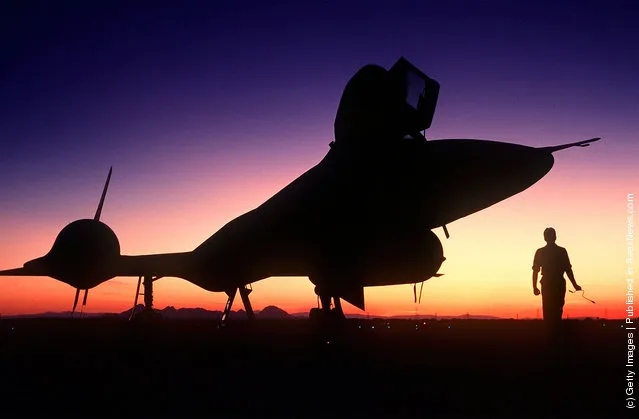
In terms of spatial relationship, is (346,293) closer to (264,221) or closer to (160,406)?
(264,221)

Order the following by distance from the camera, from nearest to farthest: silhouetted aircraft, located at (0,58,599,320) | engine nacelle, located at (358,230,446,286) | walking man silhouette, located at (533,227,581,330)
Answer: silhouetted aircraft, located at (0,58,599,320)
engine nacelle, located at (358,230,446,286)
walking man silhouette, located at (533,227,581,330)

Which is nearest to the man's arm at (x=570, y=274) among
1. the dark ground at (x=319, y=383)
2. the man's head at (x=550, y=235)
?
the man's head at (x=550, y=235)

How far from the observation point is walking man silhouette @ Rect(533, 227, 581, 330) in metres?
11.4

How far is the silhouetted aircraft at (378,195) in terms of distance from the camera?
10.2 m

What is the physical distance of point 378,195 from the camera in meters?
10.6

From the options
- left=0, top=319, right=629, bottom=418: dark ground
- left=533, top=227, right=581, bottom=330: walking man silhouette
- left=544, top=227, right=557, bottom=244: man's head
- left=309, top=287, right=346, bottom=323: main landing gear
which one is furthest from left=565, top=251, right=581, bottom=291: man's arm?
left=309, top=287, right=346, bottom=323: main landing gear

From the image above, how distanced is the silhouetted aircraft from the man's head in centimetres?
207

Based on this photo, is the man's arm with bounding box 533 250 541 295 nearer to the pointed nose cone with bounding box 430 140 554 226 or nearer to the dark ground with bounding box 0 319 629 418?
the dark ground with bounding box 0 319 629 418

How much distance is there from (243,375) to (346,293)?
3446mm

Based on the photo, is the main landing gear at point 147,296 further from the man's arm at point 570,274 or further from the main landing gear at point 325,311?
the man's arm at point 570,274

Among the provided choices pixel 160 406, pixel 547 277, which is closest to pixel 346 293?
pixel 547 277

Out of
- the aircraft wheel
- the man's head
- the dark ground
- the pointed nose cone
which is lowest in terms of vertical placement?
the dark ground

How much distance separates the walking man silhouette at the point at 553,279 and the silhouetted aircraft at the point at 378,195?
2187 mm

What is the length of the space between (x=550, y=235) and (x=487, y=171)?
292 centimetres
